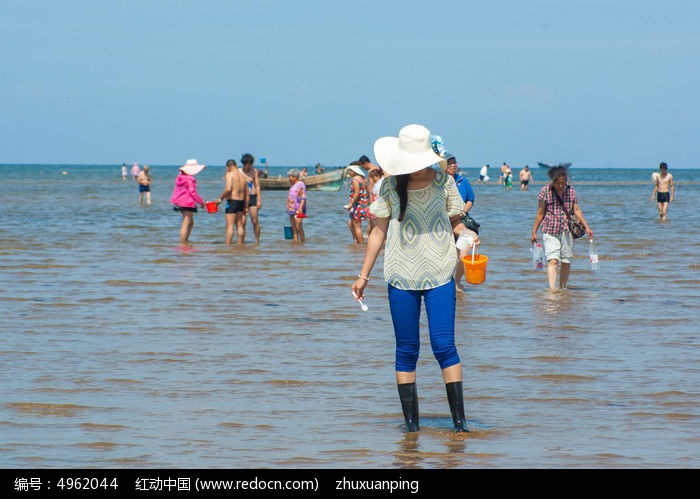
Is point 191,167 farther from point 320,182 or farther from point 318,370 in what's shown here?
point 320,182

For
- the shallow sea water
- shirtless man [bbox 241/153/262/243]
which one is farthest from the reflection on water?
shirtless man [bbox 241/153/262/243]

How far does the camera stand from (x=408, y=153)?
19.9 feet

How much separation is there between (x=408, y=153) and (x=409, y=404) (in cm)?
138

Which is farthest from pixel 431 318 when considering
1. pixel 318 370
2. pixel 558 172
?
pixel 558 172

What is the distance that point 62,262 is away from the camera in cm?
1641

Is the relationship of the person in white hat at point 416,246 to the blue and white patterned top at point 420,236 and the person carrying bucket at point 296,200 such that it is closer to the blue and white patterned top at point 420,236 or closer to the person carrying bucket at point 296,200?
the blue and white patterned top at point 420,236

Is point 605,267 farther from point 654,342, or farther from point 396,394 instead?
point 396,394

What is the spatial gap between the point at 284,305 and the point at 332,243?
943 cm

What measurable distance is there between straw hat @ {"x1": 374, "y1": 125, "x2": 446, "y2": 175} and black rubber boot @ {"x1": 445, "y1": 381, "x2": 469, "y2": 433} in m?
1.21

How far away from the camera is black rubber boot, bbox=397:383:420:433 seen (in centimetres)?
626

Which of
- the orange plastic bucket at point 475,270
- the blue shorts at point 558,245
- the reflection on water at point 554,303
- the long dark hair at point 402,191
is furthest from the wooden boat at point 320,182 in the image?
the long dark hair at point 402,191

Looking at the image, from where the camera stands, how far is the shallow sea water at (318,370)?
585cm
